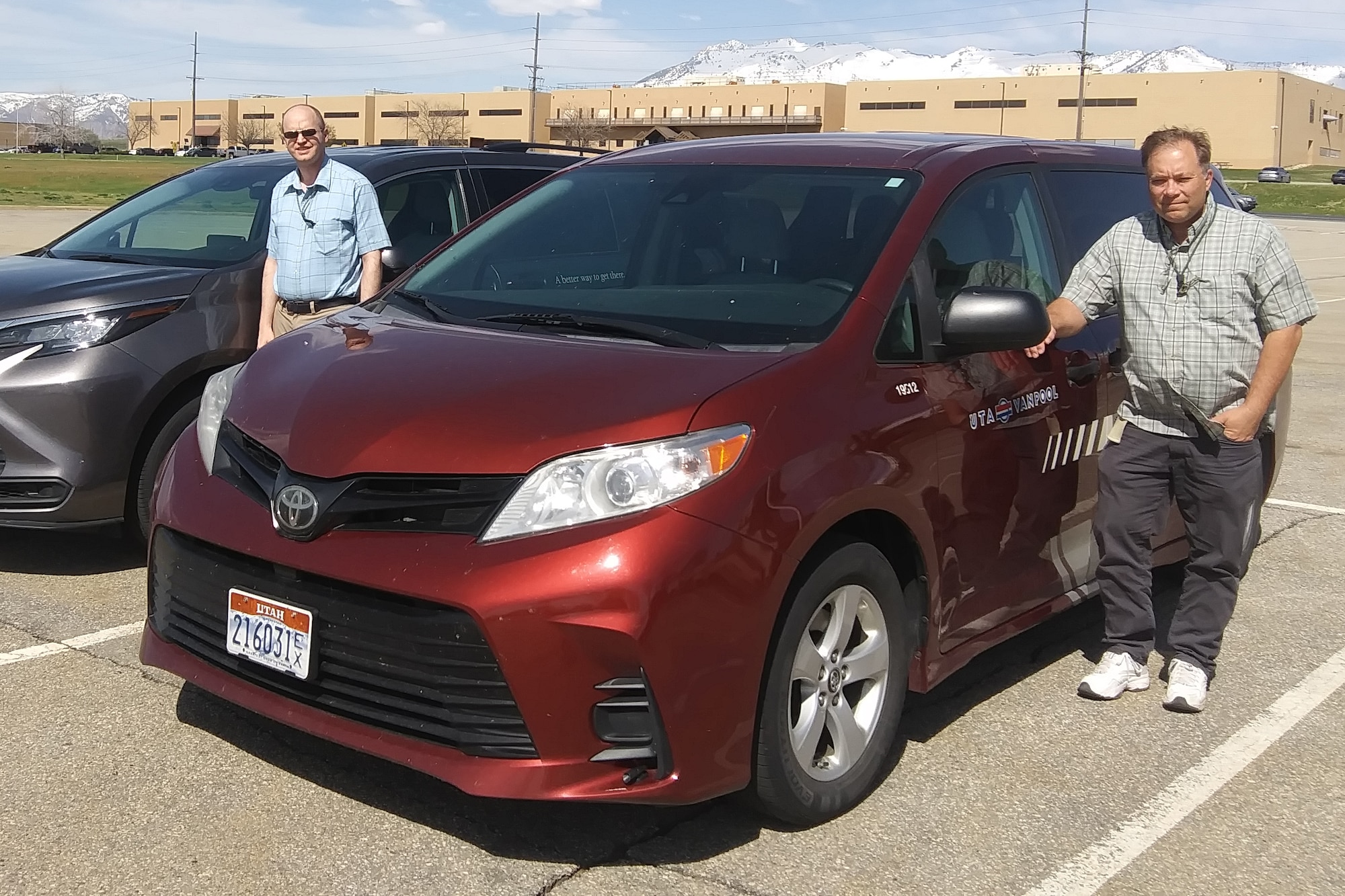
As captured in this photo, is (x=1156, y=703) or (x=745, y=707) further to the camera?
(x=1156, y=703)

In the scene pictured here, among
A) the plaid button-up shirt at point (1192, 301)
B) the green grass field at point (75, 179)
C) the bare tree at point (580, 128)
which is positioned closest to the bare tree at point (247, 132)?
the bare tree at point (580, 128)

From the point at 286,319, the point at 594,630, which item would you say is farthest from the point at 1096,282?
the point at 286,319

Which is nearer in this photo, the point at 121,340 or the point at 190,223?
the point at 121,340

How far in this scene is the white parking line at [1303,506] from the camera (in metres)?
7.36

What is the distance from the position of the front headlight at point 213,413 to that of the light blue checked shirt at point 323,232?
177 centimetres

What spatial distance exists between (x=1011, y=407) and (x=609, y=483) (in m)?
1.56

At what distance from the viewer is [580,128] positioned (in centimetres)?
11188

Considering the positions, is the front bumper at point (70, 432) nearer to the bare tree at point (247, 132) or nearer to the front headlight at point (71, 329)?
the front headlight at point (71, 329)

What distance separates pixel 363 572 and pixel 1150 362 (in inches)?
103

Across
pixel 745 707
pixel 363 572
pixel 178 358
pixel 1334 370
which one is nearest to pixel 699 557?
pixel 745 707

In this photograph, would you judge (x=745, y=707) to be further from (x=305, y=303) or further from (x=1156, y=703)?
(x=305, y=303)

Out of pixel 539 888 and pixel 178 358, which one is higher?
pixel 178 358

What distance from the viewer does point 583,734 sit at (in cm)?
308

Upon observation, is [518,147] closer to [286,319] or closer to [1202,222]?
[286,319]
